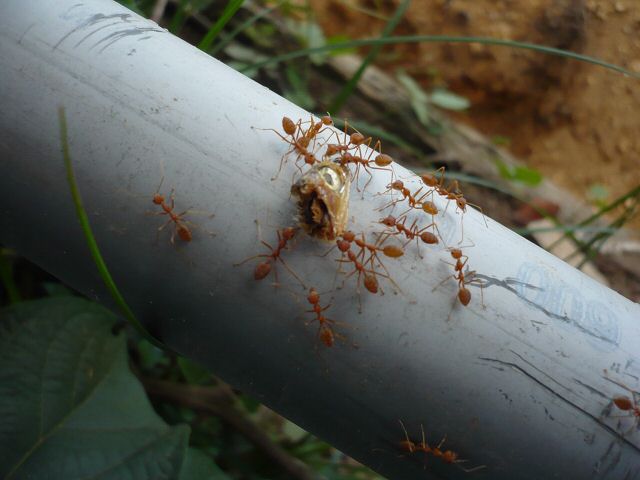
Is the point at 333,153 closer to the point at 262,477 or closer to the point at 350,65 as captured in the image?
the point at 262,477

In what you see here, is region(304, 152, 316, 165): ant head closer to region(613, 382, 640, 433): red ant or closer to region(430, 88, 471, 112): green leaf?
region(613, 382, 640, 433): red ant

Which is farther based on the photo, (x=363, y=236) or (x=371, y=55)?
(x=371, y=55)

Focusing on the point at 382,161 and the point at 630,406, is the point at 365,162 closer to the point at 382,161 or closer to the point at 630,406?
the point at 382,161

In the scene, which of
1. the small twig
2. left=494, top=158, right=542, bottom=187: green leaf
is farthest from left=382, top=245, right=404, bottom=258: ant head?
left=494, top=158, right=542, bottom=187: green leaf

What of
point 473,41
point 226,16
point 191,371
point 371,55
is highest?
point 473,41

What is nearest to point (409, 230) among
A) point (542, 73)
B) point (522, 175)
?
point (522, 175)

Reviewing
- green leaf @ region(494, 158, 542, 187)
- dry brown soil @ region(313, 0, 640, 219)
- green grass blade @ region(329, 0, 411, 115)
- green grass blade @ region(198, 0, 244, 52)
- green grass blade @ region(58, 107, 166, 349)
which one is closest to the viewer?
green grass blade @ region(58, 107, 166, 349)

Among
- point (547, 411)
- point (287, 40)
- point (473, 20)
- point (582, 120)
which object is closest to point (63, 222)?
point (547, 411)

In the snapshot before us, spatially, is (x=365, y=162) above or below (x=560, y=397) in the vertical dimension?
above
